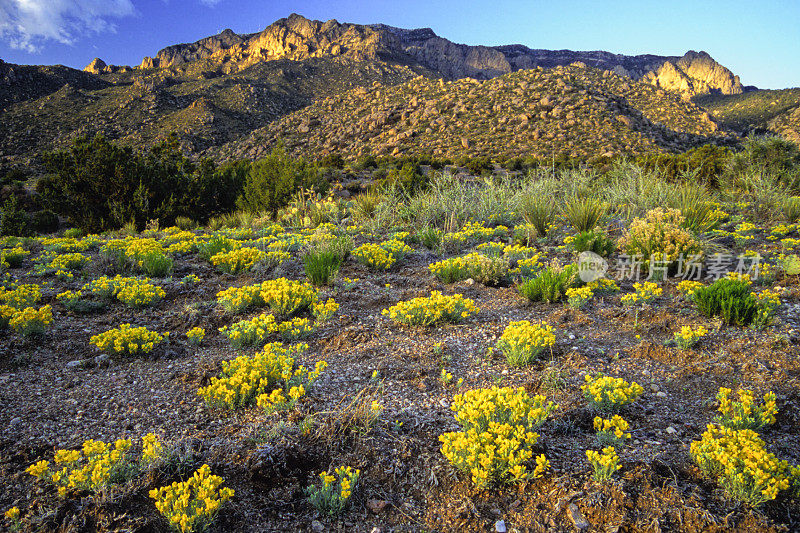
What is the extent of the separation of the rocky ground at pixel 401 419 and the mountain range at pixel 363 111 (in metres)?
24.6

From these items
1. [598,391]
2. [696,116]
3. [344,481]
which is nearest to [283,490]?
[344,481]

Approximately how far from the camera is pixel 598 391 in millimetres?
2723

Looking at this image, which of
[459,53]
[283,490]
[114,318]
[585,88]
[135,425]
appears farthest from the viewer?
[459,53]

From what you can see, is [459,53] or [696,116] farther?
[459,53]

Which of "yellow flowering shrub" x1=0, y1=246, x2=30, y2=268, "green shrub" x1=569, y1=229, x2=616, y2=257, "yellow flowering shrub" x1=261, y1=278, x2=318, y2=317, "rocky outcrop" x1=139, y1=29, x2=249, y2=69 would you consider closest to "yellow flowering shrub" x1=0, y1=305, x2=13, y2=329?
"yellow flowering shrub" x1=261, y1=278, x2=318, y2=317

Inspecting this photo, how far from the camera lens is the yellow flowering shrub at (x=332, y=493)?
2086 millimetres

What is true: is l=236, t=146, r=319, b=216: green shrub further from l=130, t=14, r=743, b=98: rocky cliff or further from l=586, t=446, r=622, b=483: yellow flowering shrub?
l=130, t=14, r=743, b=98: rocky cliff

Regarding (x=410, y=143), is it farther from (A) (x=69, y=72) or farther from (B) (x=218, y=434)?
(A) (x=69, y=72)

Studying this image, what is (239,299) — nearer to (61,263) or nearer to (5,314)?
(5,314)

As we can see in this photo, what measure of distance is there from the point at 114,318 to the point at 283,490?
3398 mm

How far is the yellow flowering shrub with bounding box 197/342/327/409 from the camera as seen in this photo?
2.86 metres

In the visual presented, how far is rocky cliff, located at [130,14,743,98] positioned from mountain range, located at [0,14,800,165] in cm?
1772

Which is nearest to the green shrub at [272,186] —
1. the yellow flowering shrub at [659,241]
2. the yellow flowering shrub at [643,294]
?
the yellow flowering shrub at [659,241]

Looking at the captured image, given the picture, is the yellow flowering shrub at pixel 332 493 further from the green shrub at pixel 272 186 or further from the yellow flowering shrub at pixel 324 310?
the green shrub at pixel 272 186
